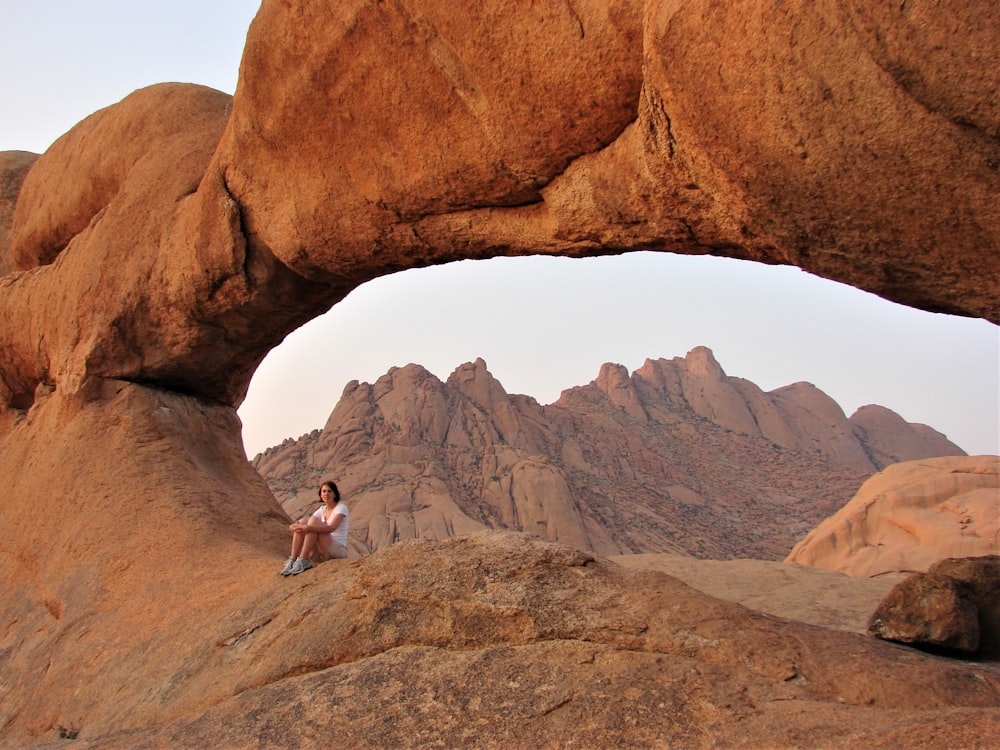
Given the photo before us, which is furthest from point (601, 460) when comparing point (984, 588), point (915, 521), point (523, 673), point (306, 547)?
point (523, 673)

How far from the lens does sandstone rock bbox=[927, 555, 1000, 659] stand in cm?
→ 434

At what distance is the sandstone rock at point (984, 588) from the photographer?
4344mm

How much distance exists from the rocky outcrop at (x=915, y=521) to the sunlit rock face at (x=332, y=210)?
33.0 ft

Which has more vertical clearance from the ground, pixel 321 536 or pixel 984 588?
pixel 984 588

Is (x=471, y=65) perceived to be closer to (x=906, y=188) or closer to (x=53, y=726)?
(x=906, y=188)

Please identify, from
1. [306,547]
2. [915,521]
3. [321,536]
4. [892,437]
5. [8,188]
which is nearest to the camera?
[306,547]

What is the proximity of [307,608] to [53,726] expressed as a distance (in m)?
1.91

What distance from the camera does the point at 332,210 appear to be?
19.3ft

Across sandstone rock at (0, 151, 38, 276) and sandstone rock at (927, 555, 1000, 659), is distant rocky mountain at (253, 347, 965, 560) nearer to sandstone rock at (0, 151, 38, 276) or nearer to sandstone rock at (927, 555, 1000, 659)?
sandstone rock at (0, 151, 38, 276)

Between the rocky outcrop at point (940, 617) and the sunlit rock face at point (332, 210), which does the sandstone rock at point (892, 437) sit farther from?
the sunlit rock face at point (332, 210)

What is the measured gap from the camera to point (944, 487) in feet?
44.3

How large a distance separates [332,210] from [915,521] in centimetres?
1188

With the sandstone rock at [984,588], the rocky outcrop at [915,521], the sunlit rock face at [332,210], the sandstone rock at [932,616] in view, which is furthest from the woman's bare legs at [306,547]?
the rocky outcrop at [915,521]

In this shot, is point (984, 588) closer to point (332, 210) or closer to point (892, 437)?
point (332, 210)
